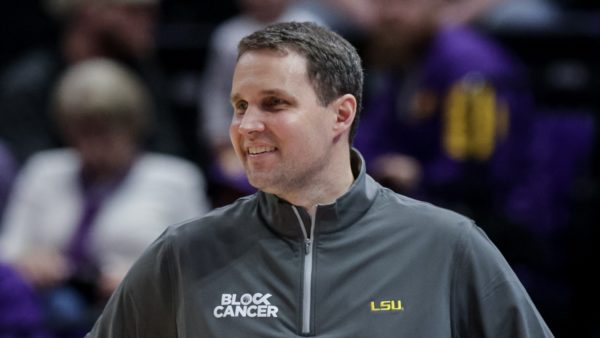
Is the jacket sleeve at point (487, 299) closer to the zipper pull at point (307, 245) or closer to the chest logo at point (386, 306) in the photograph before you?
the chest logo at point (386, 306)

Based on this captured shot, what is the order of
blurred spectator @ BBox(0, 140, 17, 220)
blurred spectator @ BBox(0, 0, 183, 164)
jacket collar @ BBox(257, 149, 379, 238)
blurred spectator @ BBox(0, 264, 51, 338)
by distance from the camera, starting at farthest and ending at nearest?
blurred spectator @ BBox(0, 0, 183, 164), blurred spectator @ BBox(0, 140, 17, 220), blurred spectator @ BBox(0, 264, 51, 338), jacket collar @ BBox(257, 149, 379, 238)

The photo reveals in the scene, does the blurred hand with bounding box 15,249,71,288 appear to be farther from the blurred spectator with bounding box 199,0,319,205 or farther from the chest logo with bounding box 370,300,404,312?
the chest logo with bounding box 370,300,404,312

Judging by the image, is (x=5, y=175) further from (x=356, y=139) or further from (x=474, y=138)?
(x=474, y=138)

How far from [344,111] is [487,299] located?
0.52 m

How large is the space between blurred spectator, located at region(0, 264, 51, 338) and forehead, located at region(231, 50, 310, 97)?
206 centimetres

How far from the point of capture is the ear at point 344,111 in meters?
2.73

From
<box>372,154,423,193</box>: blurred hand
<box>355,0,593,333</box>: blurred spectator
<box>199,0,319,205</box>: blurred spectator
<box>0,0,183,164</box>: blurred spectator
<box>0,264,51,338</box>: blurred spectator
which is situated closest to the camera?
<box>0,264,51,338</box>: blurred spectator

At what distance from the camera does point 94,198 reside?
203 inches

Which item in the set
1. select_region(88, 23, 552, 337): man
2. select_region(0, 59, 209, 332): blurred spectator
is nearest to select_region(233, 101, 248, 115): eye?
select_region(88, 23, 552, 337): man

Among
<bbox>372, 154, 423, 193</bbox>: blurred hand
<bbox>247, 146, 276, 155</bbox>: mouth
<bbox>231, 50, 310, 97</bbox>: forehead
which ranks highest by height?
<bbox>231, 50, 310, 97</bbox>: forehead

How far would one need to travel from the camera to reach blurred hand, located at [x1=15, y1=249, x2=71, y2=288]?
484 cm

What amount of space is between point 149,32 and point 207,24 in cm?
93

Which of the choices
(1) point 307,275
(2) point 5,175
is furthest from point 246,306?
(2) point 5,175

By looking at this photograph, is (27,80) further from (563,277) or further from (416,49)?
(563,277)
